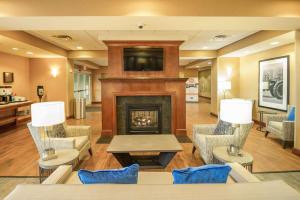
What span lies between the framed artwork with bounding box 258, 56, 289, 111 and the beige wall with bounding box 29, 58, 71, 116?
6.94 metres

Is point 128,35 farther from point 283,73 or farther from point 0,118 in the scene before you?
point 0,118

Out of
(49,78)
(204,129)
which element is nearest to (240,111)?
(204,129)

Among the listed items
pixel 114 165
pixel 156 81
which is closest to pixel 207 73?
pixel 156 81

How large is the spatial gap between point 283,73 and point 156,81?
3.47 metres

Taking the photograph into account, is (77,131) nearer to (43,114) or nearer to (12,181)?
(12,181)

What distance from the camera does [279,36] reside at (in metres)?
4.57

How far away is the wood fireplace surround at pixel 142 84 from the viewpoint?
5578mm

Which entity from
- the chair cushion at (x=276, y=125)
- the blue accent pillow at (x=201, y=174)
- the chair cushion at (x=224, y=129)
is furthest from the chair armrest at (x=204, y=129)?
the blue accent pillow at (x=201, y=174)

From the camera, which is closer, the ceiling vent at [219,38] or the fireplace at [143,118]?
the fireplace at [143,118]

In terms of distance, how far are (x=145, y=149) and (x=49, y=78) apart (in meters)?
6.67

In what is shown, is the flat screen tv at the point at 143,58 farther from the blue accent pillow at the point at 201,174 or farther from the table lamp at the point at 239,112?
the blue accent pillow at the point at 201,174

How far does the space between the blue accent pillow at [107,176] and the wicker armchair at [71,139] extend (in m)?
1.82

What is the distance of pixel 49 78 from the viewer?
8.30 m

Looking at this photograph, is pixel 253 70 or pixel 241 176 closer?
pixel 241 176
